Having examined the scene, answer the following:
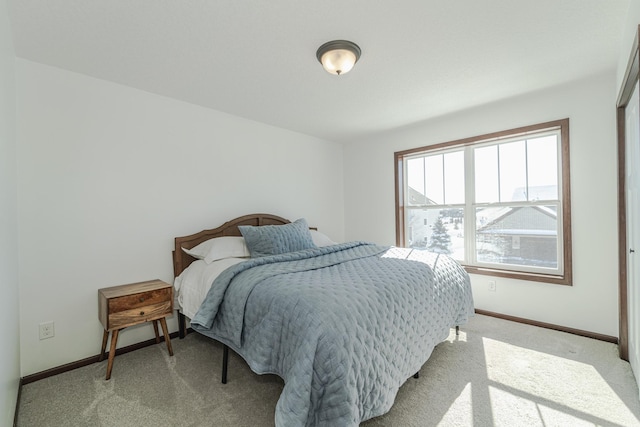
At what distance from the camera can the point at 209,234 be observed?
3033 mm

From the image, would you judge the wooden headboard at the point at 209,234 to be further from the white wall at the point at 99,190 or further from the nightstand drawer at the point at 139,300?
the nightstand drawer at the point at 139,300

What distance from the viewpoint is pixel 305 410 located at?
1262 mm

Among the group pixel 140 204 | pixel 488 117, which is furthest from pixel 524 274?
pixel 140 204

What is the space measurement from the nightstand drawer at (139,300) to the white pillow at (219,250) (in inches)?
16.2

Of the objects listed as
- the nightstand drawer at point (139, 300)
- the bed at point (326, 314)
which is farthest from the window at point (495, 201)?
the nightstand drawer at point (139, 300)

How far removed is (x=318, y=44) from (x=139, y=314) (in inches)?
91.9

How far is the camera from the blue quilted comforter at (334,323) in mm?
1301

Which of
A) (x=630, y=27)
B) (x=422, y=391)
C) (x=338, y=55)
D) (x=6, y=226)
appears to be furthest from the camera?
(x=338, y=55)

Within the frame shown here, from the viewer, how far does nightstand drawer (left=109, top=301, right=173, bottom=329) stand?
6.93 feet

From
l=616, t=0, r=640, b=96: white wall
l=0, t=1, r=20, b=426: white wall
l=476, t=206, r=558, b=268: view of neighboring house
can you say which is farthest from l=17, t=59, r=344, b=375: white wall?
l=616, t=0, r=640, b=96: white wall

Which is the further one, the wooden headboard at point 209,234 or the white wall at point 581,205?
the wooden headboard at point 209,234

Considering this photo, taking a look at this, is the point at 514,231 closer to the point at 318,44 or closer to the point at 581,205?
the point at 581,205

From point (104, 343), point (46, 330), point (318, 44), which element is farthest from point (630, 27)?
point (46, 330)

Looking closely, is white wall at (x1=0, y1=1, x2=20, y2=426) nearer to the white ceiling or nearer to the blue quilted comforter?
the white ceiling
